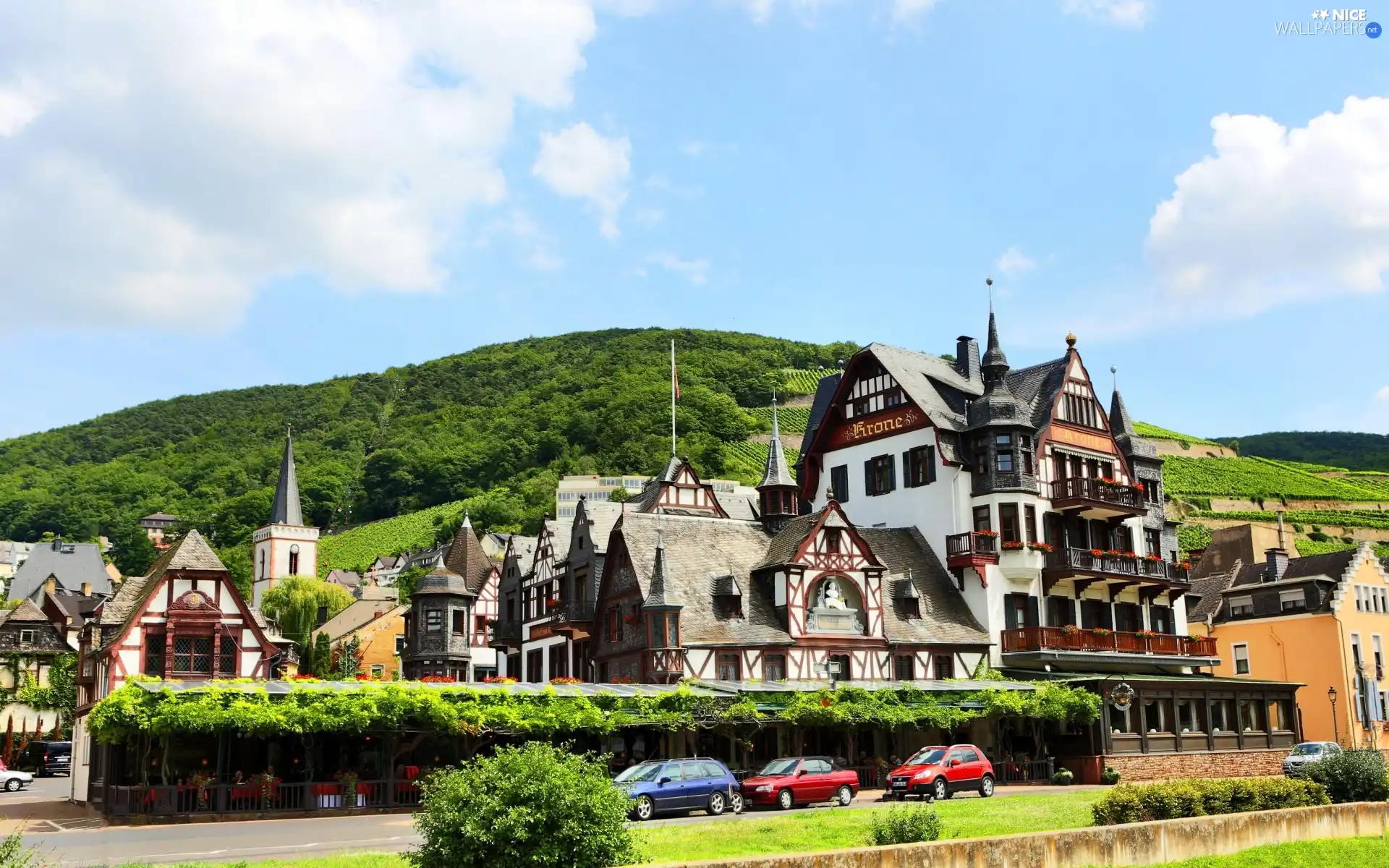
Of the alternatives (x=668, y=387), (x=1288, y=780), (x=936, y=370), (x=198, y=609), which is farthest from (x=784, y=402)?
(x=1288, y=780)

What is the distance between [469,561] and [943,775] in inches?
2360

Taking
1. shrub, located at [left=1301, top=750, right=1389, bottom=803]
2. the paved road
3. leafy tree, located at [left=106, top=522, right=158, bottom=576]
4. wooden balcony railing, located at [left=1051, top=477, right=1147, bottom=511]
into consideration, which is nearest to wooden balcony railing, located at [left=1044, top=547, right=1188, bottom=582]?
wooden balcony railing, located at [left=1051, top=477, right=1147, bottom=511]

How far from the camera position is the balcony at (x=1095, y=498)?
5519 centimetres

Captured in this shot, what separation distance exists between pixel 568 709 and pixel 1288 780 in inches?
743

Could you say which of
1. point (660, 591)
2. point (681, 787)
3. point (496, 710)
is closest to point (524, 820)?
point (681, 787)

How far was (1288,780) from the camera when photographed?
88.0ft

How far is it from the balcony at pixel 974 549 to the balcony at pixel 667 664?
44.9 feet

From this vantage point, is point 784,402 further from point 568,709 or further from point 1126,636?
point 568,709

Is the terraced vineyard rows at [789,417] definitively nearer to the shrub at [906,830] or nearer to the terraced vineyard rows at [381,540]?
the terraced vineyard rows at [381,540]

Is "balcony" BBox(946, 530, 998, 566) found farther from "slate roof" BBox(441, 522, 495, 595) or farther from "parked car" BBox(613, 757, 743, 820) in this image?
"slate roof" BBox(441, 522, 495, 595)

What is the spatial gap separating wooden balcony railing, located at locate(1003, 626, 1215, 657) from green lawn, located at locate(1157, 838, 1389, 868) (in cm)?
2692

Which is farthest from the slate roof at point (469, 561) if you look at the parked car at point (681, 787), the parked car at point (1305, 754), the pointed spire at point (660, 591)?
the parked car at point (681, 787)

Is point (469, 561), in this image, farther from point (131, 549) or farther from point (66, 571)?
point (131, 549)

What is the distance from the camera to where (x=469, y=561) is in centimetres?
9138
